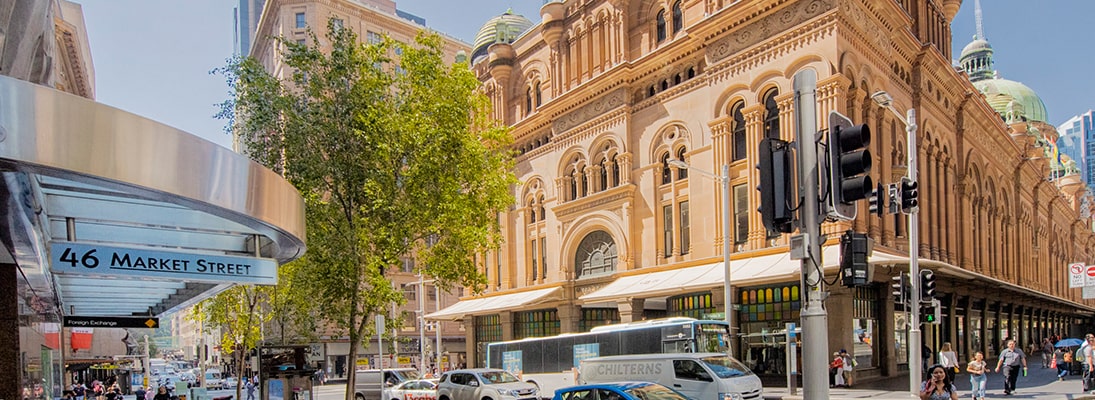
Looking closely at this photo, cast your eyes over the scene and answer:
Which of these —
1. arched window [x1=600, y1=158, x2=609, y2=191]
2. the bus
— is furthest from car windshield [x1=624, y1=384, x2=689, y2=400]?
arched window [x1=600, y1=158, x2=609, y2=191]

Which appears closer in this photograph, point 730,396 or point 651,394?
point 651,394

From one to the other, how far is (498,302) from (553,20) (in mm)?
16922

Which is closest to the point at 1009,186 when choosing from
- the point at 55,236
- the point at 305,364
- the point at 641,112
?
the point at 641,112

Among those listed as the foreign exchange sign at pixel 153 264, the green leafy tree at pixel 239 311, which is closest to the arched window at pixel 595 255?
the green leafy tree at pixel 239 311

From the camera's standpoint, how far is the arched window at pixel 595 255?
40.2 metres

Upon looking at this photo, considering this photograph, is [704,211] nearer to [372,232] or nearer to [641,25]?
[641,25]

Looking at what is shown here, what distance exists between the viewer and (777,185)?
25.4 feet

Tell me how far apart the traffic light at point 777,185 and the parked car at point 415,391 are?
887 inches

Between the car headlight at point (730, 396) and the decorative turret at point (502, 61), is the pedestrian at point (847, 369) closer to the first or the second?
the car headlight at point (730, 396)

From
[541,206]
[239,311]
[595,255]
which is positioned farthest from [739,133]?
[239,311]

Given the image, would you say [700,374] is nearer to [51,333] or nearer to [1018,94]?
[51,333]

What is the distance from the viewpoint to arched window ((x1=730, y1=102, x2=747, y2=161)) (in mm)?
32781

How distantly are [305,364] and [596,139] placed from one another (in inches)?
899

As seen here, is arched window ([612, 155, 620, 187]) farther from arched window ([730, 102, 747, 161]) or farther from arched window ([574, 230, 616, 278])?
arched window ([730, 102, 747, 161])
